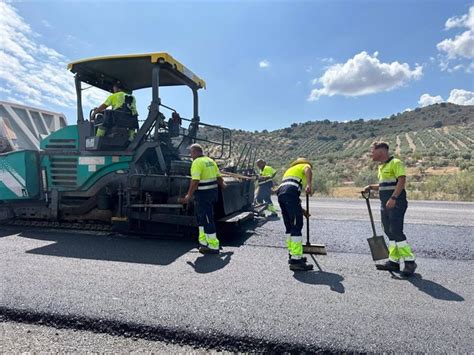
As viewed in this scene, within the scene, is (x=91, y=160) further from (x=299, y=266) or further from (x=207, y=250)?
(x=299, y=266)

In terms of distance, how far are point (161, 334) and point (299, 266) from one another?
1950mm

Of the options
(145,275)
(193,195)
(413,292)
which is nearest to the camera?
(413,292)

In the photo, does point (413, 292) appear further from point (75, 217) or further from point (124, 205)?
point (75, 217)

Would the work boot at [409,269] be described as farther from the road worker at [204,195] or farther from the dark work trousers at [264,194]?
the dark work trousers at [264,194]

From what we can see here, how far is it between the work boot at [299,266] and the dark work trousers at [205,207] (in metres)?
1.32

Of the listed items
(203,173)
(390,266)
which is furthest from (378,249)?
(203,173)

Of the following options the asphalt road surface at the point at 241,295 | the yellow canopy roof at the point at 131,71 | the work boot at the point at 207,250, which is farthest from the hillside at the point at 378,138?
the work boot at the point at 207,250

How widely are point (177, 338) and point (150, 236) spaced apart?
3451 mm

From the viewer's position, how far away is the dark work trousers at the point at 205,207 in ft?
16.3

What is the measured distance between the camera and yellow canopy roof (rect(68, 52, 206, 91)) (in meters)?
5.87

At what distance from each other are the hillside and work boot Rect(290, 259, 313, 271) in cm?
2366

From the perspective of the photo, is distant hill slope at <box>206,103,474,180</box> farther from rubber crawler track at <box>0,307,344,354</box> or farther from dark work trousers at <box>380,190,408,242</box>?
rubber crawler track at <box>0,307,344,354</box>

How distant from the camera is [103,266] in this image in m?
4.17

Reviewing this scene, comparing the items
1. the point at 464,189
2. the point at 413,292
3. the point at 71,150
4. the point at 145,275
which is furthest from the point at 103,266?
the point at 464,189
